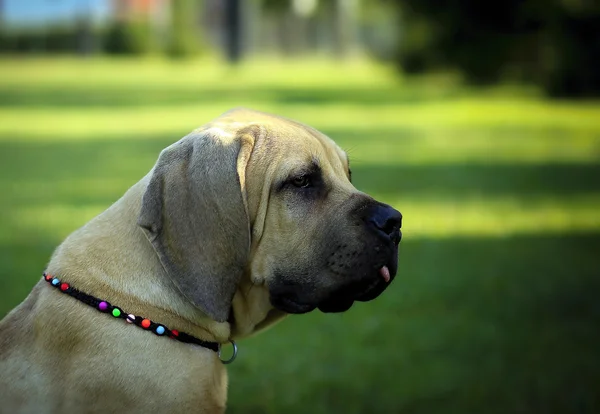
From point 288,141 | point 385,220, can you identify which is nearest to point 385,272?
point 385,220

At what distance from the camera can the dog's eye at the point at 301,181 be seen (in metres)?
4.02

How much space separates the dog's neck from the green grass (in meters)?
2.00

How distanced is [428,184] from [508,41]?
20.4 meters

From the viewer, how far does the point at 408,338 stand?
7.27m

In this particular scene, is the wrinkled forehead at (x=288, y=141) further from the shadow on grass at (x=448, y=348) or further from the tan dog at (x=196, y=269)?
the shadow on grass at (x=448, y=348)

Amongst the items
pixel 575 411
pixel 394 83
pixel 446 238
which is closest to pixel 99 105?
pixel 394 83

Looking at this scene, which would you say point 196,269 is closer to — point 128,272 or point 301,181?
point 128,272

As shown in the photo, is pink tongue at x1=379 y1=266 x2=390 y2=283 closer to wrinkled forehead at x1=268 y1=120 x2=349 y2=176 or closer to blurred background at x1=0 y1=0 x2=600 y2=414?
wrinkled forehead at x1=268 y1=120 x2=349 y2=176

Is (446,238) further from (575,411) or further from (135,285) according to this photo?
(135,285)

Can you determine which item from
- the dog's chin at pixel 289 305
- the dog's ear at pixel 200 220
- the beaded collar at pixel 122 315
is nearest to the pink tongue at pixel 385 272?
the dog's chin at pixel 289 305

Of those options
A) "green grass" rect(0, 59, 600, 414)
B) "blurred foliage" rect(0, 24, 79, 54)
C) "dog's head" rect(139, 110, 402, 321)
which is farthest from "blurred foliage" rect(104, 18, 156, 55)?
"dog's head" rect(139, 110, 402, 321)

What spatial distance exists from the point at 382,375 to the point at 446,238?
424 cm

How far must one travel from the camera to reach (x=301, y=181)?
159 inches

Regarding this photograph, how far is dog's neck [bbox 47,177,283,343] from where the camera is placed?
12.3 ft
